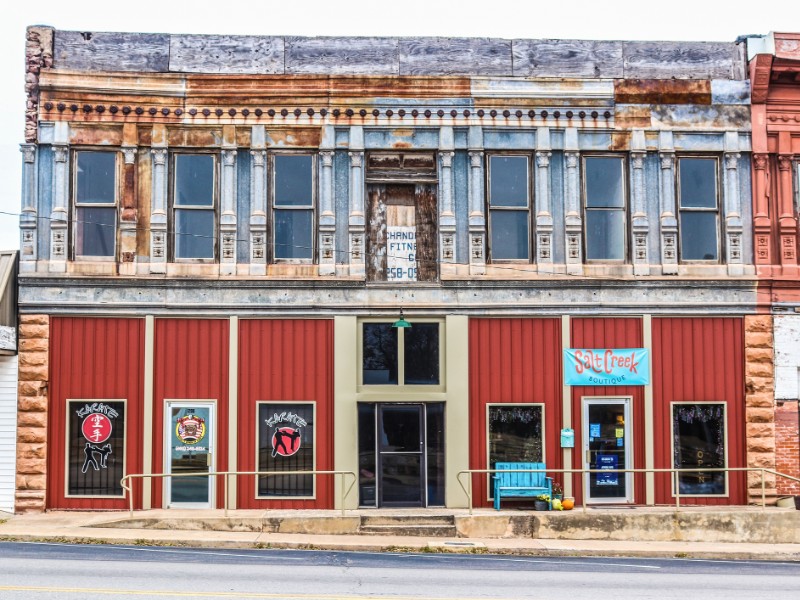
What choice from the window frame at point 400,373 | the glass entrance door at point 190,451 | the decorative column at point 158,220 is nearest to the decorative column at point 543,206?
the window frame at point 400,373

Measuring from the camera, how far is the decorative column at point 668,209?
20922 mm

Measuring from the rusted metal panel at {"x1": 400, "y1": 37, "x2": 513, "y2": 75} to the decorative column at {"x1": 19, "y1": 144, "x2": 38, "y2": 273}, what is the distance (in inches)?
307

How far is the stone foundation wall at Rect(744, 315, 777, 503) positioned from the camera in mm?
20641

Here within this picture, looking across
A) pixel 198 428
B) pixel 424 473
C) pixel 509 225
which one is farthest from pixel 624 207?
pixel 198 428

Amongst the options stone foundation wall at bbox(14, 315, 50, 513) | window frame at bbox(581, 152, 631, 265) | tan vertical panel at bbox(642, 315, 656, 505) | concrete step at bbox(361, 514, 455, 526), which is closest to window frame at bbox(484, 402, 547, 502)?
concrete step at bbox(361, 514, 455, 526)

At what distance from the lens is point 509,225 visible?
2102 centimetres

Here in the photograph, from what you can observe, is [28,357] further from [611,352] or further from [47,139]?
[611,352]

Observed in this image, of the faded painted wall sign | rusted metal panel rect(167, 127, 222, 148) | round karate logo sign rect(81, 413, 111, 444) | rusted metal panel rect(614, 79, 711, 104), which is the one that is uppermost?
rusted metal panel rect(614, 79, 711, 104)

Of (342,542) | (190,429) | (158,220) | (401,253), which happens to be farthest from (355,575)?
(158,220)

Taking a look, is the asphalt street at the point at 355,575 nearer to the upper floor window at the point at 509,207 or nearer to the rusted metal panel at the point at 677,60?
the upper floor window at the point at 509,207

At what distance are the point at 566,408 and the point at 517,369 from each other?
4.16 feet

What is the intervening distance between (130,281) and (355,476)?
19.5 feet

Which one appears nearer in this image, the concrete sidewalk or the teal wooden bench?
the concrete sidewalk

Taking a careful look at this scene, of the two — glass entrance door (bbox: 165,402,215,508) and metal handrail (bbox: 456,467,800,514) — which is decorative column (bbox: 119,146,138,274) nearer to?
glass entrance door (bbox: 165,402,215,508)
